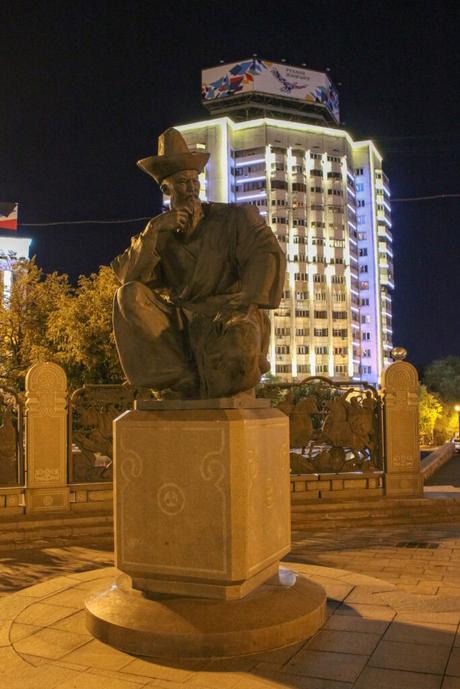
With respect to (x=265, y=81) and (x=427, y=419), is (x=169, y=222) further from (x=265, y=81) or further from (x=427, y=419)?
(x=265, y=81)

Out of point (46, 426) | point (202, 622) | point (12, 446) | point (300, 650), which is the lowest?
point (300, 650)

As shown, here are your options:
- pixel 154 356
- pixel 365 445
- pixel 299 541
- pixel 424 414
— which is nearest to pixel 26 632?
pixel 154 356

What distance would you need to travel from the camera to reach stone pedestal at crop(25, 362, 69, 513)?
8.29 m

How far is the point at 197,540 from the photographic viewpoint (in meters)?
3.55

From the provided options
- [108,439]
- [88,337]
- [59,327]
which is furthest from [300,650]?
[59,327]

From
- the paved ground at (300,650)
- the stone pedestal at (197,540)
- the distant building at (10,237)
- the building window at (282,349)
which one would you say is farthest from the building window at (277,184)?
the stone pedestal at (197,540)

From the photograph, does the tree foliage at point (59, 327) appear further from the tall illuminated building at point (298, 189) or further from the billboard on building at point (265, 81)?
the billboard on building at point (265, 81)

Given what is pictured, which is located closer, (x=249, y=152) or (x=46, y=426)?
(x=46, y=426)

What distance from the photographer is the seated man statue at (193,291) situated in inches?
150

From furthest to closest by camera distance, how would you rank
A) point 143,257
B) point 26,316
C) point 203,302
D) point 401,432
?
point 26,316 → point 401,432 → point 203,302 → point 143,257

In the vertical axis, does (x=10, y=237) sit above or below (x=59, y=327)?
above

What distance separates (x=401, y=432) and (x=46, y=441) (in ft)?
16.4

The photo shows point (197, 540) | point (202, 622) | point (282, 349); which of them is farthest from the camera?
point (282, 349)

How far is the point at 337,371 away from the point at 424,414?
45970 millimetres
